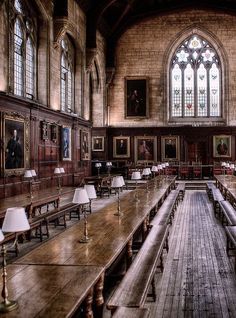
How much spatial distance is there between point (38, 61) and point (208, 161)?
42.9 feet

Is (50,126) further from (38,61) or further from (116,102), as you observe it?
(116,102)

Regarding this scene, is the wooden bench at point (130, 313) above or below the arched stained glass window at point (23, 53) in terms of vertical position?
below

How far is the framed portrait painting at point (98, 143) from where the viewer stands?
2456 centimetres

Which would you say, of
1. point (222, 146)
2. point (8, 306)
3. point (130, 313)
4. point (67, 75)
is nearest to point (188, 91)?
point (222, 146)

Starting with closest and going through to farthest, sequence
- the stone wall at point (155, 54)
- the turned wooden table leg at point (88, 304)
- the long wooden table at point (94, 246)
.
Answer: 1. the turned wooden table leg at point (88, 304)
2. the long wooden table at point (94, 246)
3. the stone wall at point (155, 54)

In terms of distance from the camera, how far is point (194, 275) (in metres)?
6.31

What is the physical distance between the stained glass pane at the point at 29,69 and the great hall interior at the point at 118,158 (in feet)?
0.24

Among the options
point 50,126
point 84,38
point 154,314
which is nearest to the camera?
point 154,314

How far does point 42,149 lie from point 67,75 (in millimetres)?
5357

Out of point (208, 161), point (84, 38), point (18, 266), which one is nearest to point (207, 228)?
point (18, 266)

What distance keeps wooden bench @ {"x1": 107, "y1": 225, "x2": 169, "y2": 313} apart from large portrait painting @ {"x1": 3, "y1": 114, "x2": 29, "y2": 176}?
6513mm

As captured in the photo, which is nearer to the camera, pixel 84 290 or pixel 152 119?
pixel 84 290

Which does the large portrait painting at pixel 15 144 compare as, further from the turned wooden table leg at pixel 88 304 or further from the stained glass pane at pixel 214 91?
the stained glass pane at pixel 214 91

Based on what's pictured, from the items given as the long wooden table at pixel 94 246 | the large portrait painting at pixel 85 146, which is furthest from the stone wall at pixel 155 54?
the long wooden table at pixel 94 246
